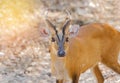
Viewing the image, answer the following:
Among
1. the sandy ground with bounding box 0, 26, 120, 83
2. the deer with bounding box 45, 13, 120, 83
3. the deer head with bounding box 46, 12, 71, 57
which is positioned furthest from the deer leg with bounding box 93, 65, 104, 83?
the deer head with bounding box 46, 12, 71, 57

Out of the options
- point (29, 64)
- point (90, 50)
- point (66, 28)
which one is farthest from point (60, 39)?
point (29, 64)

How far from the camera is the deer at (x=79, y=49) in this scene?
6395mm

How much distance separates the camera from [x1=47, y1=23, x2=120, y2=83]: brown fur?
22.3ft

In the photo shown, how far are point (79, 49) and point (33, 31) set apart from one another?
354 cm

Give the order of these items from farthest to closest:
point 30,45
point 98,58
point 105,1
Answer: point 105,1, point 30,45, point 98,58

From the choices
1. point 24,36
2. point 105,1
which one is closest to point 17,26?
point 24,36

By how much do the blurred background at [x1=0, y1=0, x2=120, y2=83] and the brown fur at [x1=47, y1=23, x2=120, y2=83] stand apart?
3.18 feet

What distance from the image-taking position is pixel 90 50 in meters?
7.20

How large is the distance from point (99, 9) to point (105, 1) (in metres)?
0.67

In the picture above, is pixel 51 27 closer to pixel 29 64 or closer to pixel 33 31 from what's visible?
pixel 29 64

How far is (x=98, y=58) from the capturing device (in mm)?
7367

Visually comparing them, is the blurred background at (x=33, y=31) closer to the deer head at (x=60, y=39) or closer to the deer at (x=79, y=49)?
the deer at (x=79, y=49)

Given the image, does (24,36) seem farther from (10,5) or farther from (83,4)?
(83,4)

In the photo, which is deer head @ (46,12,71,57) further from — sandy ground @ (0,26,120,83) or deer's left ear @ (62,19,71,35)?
sandy ground @ (0,26,120,83)
